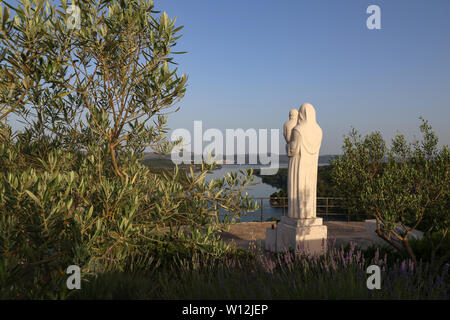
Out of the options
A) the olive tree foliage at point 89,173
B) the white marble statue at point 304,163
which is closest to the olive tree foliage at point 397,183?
the white marble statue at point 304,163

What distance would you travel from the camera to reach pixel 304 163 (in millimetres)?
8289

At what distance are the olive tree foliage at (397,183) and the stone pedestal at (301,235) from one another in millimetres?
1551

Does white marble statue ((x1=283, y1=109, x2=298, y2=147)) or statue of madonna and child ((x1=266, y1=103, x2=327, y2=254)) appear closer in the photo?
statue of madonna and child ((x1=266, y1=103, x2=327, y2=254))

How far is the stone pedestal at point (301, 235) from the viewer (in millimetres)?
7680

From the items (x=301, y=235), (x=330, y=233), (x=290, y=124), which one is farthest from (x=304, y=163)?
(x=330, y=233)

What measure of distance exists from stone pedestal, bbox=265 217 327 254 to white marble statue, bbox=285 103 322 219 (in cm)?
Result: 24

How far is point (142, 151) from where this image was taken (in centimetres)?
551

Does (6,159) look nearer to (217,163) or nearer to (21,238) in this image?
(21,238)

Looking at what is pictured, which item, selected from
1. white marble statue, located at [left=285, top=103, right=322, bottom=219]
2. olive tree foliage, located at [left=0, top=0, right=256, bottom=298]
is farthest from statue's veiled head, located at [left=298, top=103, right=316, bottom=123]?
olive tree foliage, located at [left=0, top=0, right=256, bottom=298]

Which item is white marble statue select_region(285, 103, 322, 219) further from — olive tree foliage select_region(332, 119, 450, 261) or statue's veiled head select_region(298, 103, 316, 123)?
olive tree foliage select_region(332, 119, 450, 261)

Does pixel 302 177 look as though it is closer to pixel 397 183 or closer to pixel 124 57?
pixel 397 183

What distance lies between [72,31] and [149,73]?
1.05m

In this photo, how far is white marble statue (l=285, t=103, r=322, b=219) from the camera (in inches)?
323

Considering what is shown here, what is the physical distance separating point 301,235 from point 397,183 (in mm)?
2844
